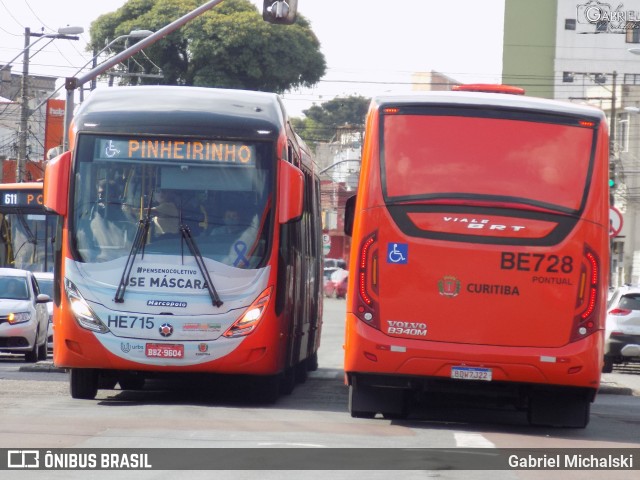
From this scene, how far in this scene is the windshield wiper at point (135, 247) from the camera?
15.0 metres

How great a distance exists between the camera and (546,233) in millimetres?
12922

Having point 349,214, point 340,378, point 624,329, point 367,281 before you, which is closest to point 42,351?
point 340,378

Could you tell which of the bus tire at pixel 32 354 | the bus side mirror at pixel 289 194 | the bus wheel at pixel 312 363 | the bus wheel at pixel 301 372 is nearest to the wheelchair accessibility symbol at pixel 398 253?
the bus side mirror at pixel 289 194

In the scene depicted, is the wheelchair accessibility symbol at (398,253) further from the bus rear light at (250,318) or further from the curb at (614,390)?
the curb at (614,390)

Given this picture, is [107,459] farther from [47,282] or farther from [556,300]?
[47,282]

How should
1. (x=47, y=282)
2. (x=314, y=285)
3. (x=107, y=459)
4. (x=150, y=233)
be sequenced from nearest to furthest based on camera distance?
1. (x=107, y=459)
2. (x=150, y=233)
3. (x=314, y=285)
4. (x=47, y=282)

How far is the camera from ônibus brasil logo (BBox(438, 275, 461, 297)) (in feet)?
42.3

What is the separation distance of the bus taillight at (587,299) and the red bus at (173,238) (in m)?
3.67

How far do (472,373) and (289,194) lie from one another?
3485 millimetres

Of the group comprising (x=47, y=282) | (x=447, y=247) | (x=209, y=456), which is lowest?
(x=47, y=282)

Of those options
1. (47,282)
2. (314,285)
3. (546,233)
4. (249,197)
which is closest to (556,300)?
(546,233)

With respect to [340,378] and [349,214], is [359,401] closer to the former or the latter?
[349,214]

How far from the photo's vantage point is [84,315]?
15.0m

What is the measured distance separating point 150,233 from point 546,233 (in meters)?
4.53
